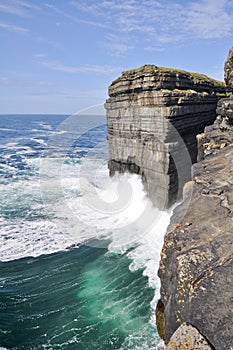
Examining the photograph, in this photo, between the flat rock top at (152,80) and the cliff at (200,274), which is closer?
the cliff at (200,274)

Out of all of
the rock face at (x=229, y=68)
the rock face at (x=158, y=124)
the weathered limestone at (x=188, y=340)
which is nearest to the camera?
the weathered limestone at (x=188, y=340)

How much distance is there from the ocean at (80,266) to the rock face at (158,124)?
→ 153cm

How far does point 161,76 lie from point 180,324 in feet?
43.3

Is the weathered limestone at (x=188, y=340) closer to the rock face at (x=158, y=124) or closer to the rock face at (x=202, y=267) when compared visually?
the rock face at (x=202, y=267)

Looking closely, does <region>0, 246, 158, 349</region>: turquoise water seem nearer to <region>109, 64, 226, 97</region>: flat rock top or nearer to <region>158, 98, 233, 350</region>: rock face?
<region>158, 98, 233, 350</region>: rock face

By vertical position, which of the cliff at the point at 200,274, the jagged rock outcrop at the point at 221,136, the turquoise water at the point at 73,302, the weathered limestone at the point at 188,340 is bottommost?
the turquoise water at the point at 73,302

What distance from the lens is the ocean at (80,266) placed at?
747cm

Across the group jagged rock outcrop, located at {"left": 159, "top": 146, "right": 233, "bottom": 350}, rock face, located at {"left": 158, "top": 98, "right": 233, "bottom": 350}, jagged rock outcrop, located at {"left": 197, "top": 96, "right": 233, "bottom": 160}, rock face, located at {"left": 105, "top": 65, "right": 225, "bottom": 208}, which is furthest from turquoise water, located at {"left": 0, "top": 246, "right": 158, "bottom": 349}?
rock face, located at {"left": 105, "top": 65, "right": 225, "bottom": 208}

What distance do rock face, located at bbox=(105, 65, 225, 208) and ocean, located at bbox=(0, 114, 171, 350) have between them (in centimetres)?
A: 153

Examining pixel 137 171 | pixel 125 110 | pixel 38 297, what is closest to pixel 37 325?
pixel 38 297

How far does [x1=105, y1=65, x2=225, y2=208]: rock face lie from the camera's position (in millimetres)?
14219

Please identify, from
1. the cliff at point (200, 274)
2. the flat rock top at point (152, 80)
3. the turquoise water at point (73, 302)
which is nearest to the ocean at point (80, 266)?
the turquoise water at point (73, 302)

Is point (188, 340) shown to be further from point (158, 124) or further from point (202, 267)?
point (158, 124)

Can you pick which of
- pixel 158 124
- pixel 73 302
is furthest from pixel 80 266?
pixel 158 124
